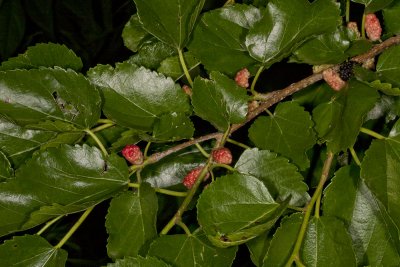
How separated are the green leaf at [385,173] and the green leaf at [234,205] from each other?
88mm

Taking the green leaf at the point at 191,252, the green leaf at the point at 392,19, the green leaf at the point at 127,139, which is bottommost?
the green leaf at the point at 191,252

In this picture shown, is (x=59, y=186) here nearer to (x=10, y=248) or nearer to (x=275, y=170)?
(x=10, y=248)

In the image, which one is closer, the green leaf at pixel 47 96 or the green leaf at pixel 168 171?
the green leaf at pixel 47 96

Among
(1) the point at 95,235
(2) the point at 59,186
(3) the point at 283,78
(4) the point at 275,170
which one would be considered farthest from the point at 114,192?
(1) the point at 95,235

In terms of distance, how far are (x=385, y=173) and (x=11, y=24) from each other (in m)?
1.25

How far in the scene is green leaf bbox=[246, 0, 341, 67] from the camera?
61 centimetres

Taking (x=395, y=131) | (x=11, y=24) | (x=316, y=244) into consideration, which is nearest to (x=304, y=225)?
(x=316, y=244)

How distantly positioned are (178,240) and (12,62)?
0.84 ft

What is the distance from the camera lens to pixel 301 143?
25.2 inches

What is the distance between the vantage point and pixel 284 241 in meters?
0.59

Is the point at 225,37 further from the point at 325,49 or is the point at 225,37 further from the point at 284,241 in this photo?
the point at 284,241

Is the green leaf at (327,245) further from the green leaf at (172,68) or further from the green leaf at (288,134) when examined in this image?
the green leaf at (172,68)

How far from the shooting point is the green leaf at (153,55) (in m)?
0.72

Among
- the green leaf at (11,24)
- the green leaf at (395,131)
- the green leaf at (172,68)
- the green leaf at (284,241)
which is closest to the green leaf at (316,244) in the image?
the green leaf at (284,241)
